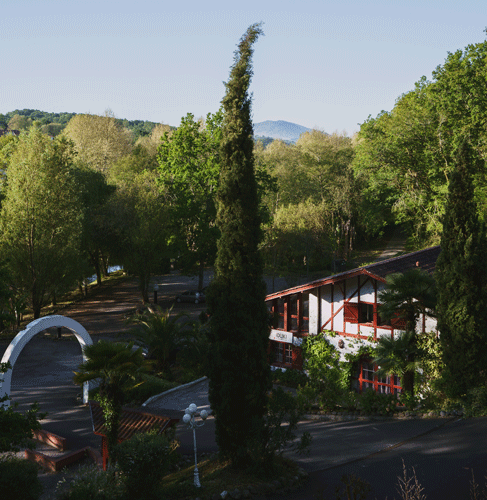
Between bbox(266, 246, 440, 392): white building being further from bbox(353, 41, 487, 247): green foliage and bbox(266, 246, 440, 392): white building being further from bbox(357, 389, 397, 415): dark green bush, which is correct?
bbox(353, 41, 487, 247): green foliage

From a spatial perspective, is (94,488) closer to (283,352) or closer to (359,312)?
(359,312)

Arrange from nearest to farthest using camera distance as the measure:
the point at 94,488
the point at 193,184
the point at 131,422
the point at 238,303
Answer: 1. the point at 94,488
2. the point at 238,303
3. the point at 131,422
4. the point at 193,184

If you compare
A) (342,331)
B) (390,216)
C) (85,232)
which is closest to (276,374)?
(342,331)

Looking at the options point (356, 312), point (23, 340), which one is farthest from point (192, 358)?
point (23, 340)

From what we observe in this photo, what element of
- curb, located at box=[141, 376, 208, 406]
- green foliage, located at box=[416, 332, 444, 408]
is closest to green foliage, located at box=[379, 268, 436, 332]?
green foliage, located at box=[416, 332, 444, 408]

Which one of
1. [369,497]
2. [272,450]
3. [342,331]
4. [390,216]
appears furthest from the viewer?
[390,216]

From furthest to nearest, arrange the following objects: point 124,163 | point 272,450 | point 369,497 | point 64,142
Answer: point 124,163
point 64,142
point 272,450
point 369,497

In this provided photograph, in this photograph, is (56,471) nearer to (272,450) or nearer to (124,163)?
(272,450)
